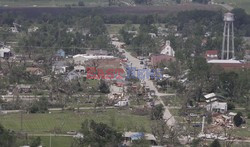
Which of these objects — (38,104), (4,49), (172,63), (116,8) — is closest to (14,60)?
(4,49)

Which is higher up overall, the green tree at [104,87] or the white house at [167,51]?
the green tree at [104,87]

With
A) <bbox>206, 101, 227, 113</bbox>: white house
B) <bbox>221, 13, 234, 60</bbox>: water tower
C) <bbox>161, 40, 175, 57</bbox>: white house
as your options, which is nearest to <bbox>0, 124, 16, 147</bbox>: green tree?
<bbox>206, 101, 227, 113</bbox>: white house

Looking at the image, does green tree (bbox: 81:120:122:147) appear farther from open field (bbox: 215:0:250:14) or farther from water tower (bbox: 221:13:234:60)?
open field (bbox: 215:0:250:14)

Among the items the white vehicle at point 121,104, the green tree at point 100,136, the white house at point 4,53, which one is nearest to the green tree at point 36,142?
Answer: the green tree at point 100,136

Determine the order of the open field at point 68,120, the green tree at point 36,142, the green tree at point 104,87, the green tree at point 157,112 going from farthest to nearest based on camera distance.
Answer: the green tree at point 104,87
the green tree at point 157,112
the open field at point 68,120
the green tree at point 36,142

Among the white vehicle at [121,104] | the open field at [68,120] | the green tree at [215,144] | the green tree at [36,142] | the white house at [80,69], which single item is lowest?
the white house at [80,69]

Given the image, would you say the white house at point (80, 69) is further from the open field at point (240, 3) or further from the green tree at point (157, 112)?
the open field at point (240, 3)

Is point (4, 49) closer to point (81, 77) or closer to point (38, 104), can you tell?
point (81, 77)

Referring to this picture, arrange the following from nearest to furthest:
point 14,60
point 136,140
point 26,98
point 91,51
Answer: point 136,140
point 26,98
point 14,60
point 91,51
